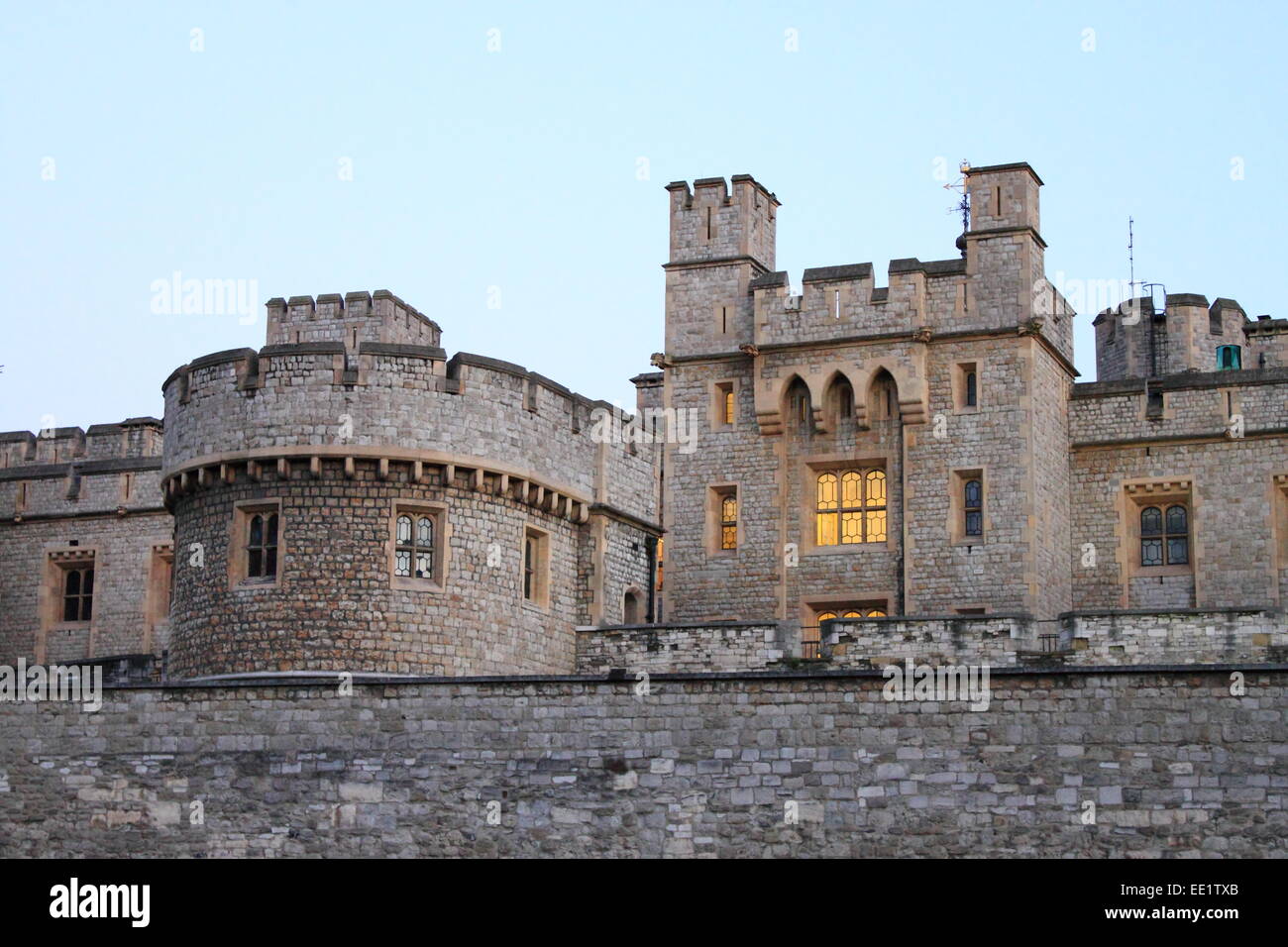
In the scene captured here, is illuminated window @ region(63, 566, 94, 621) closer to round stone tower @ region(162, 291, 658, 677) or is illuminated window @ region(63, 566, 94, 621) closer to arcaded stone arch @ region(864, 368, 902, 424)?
round stone tower @ region(162, 291, 658, 677)

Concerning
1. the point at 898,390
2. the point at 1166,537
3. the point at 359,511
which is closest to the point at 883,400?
the point at 898,390

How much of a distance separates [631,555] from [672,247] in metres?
5.95

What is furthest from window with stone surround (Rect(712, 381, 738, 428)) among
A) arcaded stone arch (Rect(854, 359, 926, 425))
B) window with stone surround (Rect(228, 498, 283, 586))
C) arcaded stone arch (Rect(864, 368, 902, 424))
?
window with stone surround (Rect(228, 498, 283, 586))

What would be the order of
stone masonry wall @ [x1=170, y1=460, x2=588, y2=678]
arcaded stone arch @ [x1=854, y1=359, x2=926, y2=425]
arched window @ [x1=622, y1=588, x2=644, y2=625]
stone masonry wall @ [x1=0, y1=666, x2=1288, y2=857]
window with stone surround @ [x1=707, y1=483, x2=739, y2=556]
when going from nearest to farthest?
1. stone masonry wall @ [x1=0, y1=666, x2=1288, y2=857]
2. stone masonry wall @ [x1=170, y1=460, x2=588, y2=678]
3. arched window @ [x1=622, y1=588, x2=644, y2=625]
4. arcaded stone arch @ [x1=854, y1=359, x2=926, y2=425]
5. window with stone surround @ [x1=707, y1=483, x2=739, y2=556]

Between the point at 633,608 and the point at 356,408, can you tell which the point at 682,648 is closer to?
the point at 633,608

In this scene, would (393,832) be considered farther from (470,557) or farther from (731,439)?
(731,439)

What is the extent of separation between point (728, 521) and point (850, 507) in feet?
6.97

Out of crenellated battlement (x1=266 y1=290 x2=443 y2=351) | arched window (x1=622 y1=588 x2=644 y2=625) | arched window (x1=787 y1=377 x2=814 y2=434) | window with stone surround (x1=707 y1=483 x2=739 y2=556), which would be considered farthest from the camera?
crenellated battlement (x1=266 y1=290 x2=443 y2=351)

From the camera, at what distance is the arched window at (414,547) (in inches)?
1247

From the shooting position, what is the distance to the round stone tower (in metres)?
31.3

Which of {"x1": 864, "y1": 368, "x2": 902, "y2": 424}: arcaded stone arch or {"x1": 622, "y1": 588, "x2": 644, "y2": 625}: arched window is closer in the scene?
{"x1": 622, "y1": 588, "x2": 644, "y2": 625}: arched window

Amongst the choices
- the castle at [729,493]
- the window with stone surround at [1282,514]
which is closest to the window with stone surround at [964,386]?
the castle at [729,493]

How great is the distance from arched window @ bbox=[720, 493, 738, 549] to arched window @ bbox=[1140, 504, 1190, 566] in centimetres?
674
